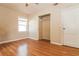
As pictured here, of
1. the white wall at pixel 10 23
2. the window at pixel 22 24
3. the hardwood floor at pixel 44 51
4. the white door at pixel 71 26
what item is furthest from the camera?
the white wall at pixel 10 23

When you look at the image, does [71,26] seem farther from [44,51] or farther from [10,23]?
[10,23]

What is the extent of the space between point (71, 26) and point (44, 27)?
1.87m

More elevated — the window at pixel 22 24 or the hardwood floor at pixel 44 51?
the window at pixel 22 24

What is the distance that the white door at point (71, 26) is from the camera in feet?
9.95

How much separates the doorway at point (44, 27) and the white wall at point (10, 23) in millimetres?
1197

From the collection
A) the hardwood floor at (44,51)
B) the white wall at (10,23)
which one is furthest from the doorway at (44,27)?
the hardwood floor at (44,51)

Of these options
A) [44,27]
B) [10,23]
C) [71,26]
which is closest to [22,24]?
[10,23]

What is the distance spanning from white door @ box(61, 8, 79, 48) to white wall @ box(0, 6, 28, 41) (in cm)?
187

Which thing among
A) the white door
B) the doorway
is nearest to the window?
the doorway

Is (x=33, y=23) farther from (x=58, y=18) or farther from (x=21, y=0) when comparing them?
(x=21, y=0)

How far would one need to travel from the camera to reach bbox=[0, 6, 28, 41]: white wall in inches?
149

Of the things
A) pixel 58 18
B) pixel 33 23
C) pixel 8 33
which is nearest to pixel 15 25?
pixel 8 33

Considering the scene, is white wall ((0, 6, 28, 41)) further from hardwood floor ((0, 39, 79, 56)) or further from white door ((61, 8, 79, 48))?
white door ((61, 8, 79, 48))

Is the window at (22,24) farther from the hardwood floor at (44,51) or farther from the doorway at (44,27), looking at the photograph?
the doorway at (44,27)
